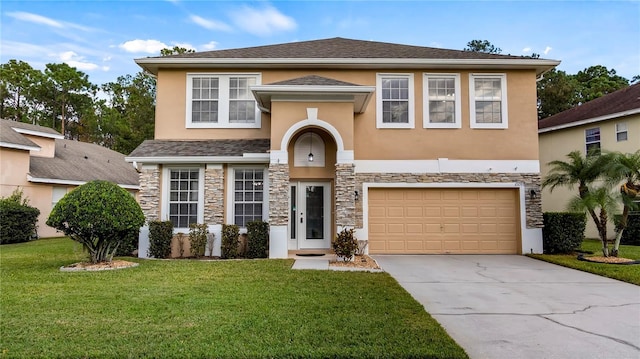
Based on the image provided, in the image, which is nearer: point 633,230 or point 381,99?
point 381,99

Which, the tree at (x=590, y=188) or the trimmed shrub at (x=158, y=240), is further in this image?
the trimmed shrub at (x=158, y=240)

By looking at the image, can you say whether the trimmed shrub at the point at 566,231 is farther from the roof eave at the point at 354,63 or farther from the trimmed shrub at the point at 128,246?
the trimmed shrub at the point at 128,246

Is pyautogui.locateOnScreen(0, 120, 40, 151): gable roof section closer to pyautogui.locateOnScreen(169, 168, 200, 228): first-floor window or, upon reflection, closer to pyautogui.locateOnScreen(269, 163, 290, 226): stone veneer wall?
pyautogui.locateOnScreen(169, 168, 200, 228): first-floor window

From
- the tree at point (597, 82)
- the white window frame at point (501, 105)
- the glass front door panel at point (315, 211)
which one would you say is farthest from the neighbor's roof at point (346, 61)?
the tree at point (597, 82)

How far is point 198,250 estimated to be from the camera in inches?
425

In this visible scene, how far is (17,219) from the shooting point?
50.5 feet

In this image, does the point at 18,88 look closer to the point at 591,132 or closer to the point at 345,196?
the point at 345,196

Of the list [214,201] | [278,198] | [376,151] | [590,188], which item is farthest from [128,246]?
[590,188]

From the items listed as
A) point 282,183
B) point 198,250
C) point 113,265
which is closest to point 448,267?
point 282,183

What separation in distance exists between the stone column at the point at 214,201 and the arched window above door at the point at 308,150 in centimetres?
235

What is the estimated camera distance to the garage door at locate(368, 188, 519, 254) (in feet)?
39.1

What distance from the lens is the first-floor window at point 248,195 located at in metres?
11.6

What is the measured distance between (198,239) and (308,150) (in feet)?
13.8

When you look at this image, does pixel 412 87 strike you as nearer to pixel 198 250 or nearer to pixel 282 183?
pixel 282 183
